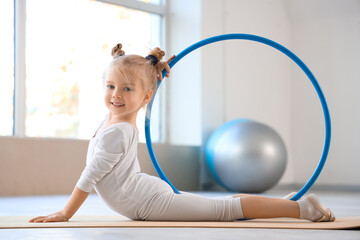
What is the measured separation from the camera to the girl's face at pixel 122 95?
1.88 m

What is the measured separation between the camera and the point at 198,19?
4.73 metres

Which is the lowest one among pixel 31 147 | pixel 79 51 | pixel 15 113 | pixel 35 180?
pixel 35 180

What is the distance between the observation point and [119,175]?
185 cm

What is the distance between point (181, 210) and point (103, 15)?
3.05m

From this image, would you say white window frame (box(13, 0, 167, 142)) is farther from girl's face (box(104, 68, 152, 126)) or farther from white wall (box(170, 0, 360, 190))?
girl's face (box(104, 68, 152, 126))

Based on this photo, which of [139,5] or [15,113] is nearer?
[15,113]

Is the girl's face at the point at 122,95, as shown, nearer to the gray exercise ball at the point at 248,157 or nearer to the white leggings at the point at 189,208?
the white leggings at the point at 189,208

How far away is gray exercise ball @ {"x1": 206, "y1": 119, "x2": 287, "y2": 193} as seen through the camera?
13.4 ft

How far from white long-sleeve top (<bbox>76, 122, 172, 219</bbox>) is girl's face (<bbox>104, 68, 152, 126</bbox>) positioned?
0.05 meters

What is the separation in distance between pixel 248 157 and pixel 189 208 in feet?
7.23

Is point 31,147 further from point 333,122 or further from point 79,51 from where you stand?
point 333,122

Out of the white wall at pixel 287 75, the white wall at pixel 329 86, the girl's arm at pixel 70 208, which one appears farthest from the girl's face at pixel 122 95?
the white wall at pixel 329 86

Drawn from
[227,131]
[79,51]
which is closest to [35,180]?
[79,51]

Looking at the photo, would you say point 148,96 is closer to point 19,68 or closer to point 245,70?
point 19,68
